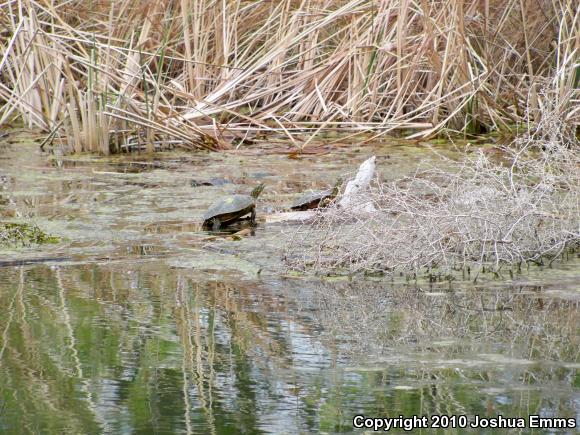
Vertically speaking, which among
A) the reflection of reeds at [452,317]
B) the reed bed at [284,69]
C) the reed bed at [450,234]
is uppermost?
the reed bed at [284,69]

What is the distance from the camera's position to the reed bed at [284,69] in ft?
27.4

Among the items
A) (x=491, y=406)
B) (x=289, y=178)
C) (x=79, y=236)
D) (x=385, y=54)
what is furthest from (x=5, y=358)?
(x=385, y=54)

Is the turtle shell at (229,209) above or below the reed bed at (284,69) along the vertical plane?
below

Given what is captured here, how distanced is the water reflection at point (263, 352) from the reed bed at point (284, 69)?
3904 millimetres

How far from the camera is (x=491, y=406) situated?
9.64 feet

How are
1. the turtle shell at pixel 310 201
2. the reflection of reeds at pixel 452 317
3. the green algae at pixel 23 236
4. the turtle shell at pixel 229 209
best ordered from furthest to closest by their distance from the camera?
the turtle shell at pixel 310 201
the turtle shell at pixel 229 209
the green algae at pixel 23 236
the reflection of reeds at pixel 452 317

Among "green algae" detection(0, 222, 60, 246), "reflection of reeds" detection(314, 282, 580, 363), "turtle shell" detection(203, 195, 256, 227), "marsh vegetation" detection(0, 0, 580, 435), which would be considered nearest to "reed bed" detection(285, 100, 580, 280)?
"marsh vegetation" detection(0, 0, 580, 435)

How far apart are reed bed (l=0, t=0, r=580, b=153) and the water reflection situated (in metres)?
3.90

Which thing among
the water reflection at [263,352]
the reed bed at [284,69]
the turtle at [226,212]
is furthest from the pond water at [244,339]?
the reed bed at [284,69]

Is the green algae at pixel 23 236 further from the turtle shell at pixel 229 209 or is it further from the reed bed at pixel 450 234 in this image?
the reed bed at pixel 450 234

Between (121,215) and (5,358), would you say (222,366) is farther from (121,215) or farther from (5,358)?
(121,215)

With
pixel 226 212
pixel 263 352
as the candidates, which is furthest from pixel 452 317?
pixel 226 212

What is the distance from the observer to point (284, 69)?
9.62 meters

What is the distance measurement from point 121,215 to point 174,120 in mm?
2559
